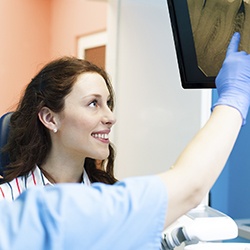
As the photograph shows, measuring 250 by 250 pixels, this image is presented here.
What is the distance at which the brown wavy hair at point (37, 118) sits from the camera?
1.77m

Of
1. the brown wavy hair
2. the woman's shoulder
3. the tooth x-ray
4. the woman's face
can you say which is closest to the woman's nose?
the woman's face

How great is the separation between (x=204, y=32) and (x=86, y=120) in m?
0.58

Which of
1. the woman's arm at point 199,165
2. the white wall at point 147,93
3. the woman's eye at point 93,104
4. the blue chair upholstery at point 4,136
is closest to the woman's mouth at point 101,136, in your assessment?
the woman's eye at point 93,104

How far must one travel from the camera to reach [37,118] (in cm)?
183

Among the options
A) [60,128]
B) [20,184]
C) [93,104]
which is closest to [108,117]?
[93,104]

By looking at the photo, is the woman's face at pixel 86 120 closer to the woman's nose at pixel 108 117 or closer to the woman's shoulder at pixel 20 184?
the woman's nose at pixel 108 117

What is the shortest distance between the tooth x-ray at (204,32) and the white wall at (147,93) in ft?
2.28

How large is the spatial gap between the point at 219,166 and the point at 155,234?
18 cm

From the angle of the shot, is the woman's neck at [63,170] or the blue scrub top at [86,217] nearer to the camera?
the blue scrub top at [86,217]

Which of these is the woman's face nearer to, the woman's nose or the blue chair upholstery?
the woman's nose

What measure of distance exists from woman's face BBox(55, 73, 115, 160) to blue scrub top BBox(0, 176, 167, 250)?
35.0 inches

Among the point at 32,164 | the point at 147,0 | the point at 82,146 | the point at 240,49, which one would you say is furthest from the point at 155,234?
the point at 147,0

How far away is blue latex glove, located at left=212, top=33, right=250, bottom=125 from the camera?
0.98 metres

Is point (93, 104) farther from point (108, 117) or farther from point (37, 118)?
point (37, 118)
